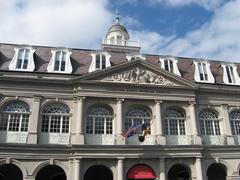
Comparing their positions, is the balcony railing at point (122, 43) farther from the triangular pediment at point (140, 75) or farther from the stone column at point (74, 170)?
the stone column at point (74, 170)

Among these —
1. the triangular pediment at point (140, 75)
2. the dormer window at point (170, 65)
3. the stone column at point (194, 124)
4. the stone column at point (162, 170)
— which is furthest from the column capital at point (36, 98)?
the stone column at point (194, 124)

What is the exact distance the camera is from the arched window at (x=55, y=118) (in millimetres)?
23220

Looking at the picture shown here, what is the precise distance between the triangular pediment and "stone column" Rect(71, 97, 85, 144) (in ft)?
8.67

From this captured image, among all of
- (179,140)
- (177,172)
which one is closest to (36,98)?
(179,140)

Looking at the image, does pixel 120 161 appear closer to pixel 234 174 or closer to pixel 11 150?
pixel 11 150

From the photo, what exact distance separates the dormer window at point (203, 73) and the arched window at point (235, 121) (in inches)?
146

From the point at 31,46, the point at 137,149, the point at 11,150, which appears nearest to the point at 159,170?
the point at 137,149

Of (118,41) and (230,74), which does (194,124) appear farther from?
(118,41)

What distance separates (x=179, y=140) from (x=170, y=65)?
25.0 feet

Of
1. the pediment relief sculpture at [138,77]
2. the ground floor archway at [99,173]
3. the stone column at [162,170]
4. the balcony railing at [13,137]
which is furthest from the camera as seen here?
the pediment relief sculpture at [138,77]

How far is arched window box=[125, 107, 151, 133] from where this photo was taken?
24531 millimetres

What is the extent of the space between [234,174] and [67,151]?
1432 cm

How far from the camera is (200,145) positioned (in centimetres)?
2369

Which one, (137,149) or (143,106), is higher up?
(143,106)
